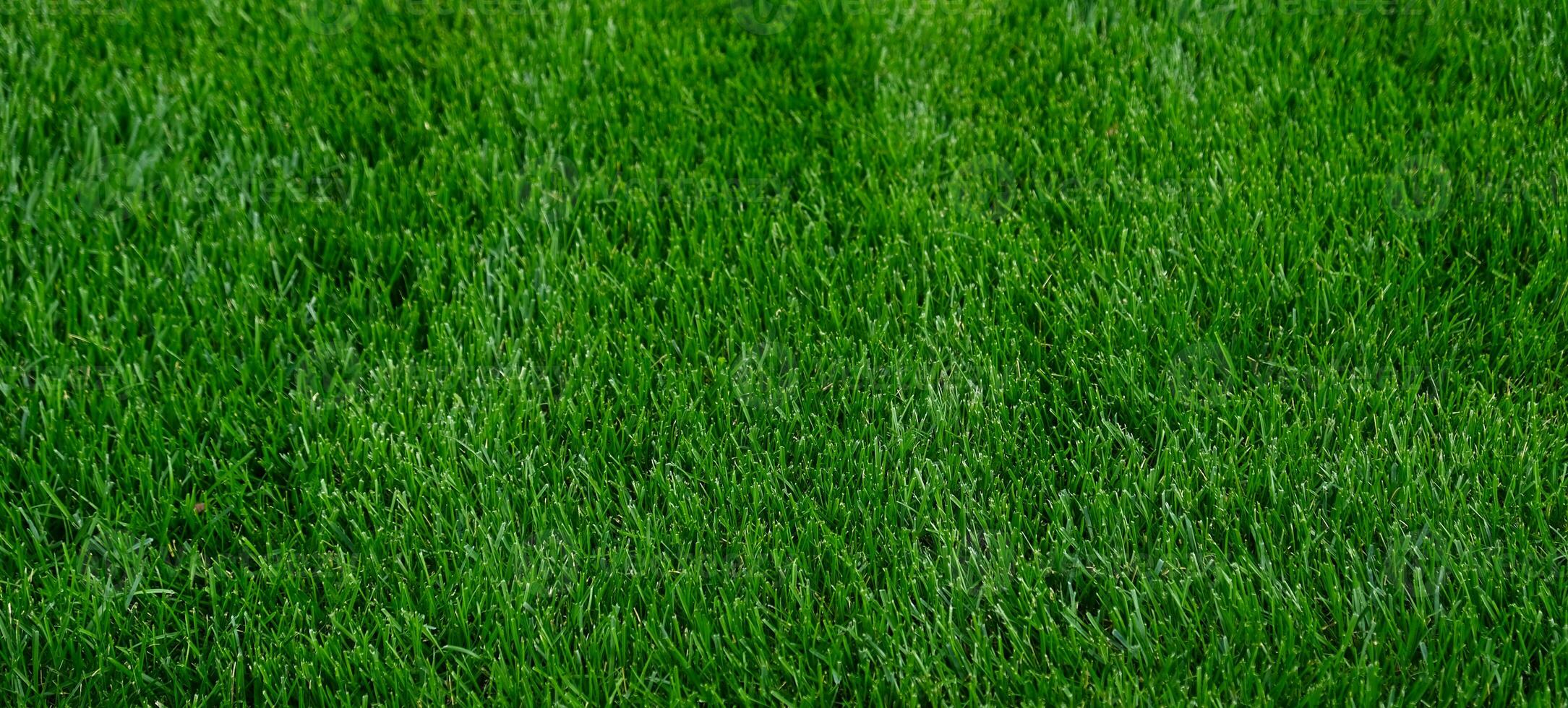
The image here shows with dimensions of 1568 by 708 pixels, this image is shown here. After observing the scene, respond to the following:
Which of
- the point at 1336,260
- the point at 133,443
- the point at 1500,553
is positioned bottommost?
the point at 133,443

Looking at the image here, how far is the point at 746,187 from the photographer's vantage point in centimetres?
306

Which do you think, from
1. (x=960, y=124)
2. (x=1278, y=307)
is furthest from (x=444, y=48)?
(x=1278, y=307)

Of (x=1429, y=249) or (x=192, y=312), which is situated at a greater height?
(x=1429, y=249)

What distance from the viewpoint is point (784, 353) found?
103 inches

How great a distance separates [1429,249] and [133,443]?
267cm

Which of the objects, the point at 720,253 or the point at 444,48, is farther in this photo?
the point at 444,48

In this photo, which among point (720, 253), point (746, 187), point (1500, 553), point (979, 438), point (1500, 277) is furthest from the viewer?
point (746, 187)

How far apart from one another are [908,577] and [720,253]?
3.29 ft

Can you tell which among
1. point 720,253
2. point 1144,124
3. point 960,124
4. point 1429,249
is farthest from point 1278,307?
point 720,253

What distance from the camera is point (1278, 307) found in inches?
104

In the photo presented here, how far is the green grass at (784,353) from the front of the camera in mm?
2059

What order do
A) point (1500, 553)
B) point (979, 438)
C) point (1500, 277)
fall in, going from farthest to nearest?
point (1500, 277) → point (979, 438) → point (1500, 553)

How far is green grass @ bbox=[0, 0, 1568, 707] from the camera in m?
2.06

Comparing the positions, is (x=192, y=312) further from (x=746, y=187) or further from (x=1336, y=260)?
(x=1336, y=260)
